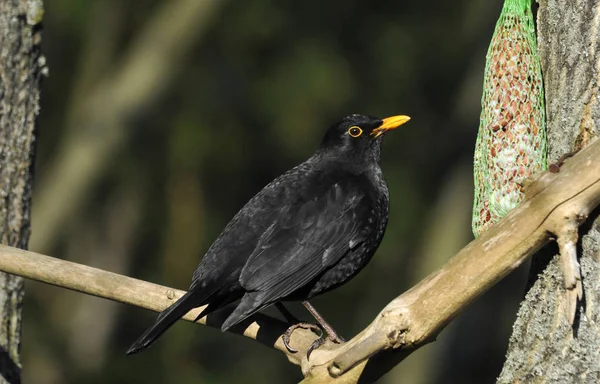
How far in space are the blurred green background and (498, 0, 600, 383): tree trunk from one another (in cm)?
519

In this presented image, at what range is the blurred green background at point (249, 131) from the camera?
8656 millimetres

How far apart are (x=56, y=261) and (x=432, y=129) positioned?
22.1ft

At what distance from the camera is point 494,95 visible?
3.44 m

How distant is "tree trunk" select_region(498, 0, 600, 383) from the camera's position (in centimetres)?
315

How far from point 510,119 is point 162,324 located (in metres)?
1.56

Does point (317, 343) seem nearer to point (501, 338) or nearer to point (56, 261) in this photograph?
point (56, 261)

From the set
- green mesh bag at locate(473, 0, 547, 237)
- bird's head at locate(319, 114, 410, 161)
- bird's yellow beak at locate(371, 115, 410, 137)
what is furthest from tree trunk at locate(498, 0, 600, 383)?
→ bird's head at locate(319, 114, 410, 161)

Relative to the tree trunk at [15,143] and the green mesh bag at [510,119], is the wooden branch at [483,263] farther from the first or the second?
the tree trunk at [15,143]

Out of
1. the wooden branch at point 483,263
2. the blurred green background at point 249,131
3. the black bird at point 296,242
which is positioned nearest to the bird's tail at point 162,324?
the black bird at point 296,242

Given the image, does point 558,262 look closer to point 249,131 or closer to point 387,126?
point 387,126

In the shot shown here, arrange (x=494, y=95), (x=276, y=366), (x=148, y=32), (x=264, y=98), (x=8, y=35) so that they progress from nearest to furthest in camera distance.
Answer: (x=494, y=95) < (x=8, y=35) < (x=148, y=32) < (x=264, y=98) < (x=276, y=366)

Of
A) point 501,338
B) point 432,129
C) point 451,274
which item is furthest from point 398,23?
point 451,274

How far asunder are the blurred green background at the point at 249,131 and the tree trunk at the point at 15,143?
3809mm

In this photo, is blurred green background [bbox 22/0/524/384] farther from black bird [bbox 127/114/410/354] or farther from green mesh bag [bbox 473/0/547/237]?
green mesh bag [bbox 473/0/547/237]
